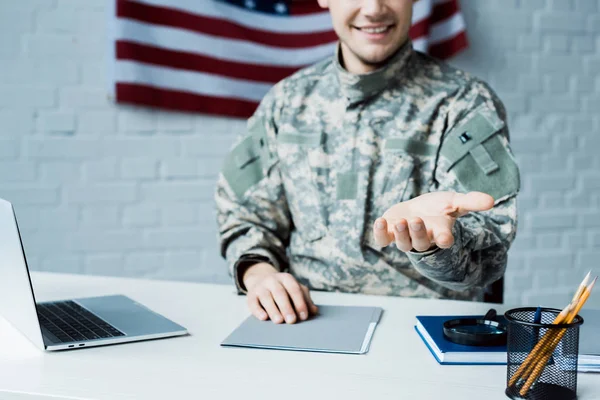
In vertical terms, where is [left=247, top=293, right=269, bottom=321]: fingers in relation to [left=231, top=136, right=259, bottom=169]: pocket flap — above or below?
below

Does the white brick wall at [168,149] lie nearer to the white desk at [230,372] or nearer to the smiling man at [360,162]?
the smiling man at [360,162]

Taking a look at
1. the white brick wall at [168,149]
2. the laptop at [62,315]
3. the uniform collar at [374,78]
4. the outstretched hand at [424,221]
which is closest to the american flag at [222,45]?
the white brick wall at [168,149]

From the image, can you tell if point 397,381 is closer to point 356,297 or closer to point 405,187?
point 356,297

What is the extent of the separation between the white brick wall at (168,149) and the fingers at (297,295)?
4.39 feet

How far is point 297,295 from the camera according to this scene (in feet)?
3.60

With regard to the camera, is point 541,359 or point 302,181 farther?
point 302,181

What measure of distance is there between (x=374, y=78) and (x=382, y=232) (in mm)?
645

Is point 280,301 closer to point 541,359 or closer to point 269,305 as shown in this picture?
point 269,305

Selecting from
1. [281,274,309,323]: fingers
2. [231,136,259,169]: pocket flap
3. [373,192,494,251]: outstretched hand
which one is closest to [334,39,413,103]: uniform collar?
[231,136,259,169]: pocket flap

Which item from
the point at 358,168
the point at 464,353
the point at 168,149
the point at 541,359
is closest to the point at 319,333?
the point at 464,353

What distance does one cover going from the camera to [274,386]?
2.64 ft

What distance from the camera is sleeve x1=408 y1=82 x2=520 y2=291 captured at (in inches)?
45.0

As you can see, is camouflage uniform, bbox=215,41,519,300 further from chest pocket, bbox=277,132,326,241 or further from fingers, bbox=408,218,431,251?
fingers, bbox=408,218,431,251

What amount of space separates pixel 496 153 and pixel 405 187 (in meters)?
0.18
